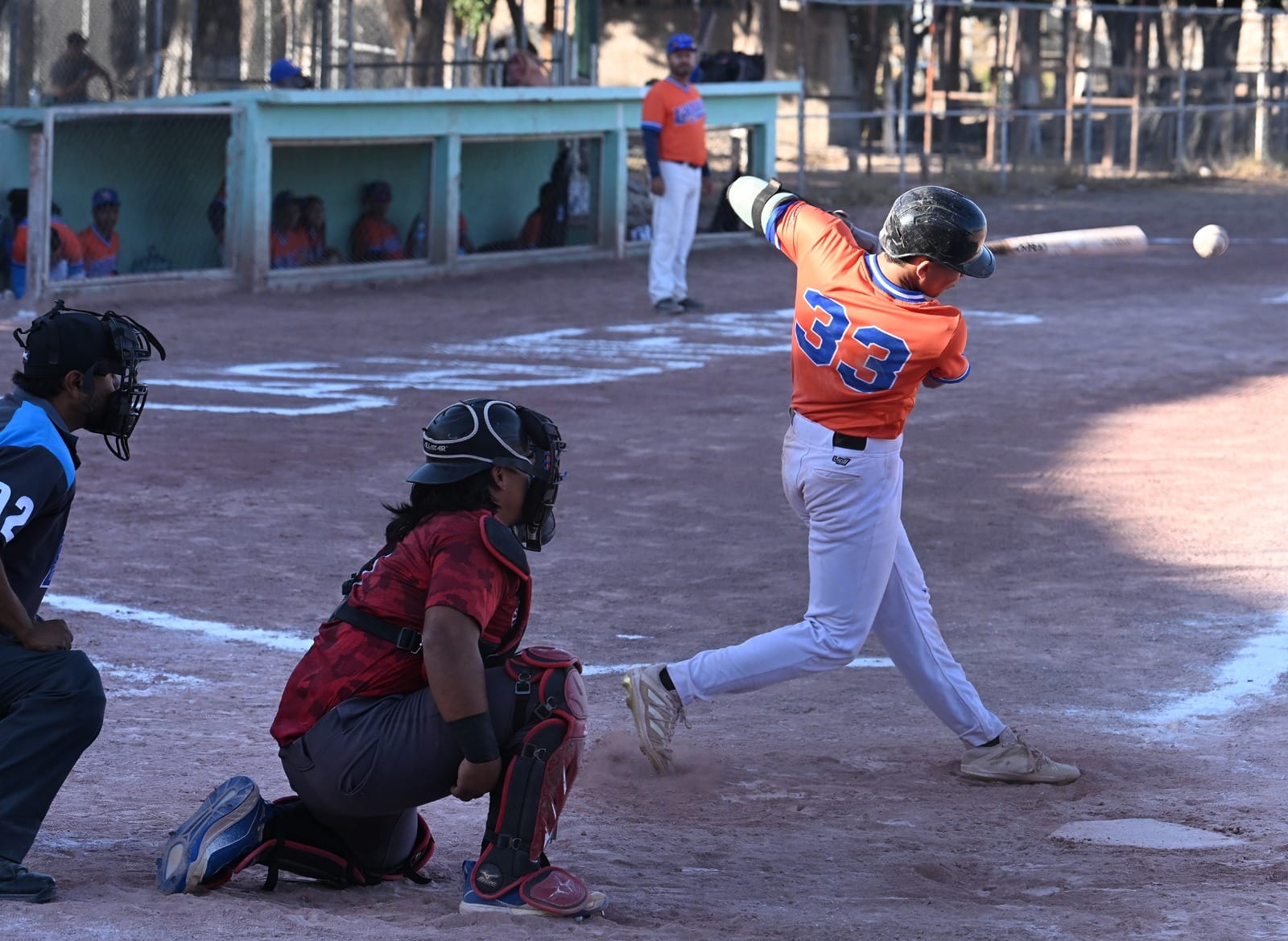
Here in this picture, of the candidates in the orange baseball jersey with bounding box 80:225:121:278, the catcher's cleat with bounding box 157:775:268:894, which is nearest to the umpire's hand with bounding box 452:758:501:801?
the catcher's cleat with bounding box 157:775:268:894

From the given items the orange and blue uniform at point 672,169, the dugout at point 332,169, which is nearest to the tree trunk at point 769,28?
the dugout at point 332,169

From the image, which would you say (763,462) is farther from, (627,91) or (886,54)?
(886,54)

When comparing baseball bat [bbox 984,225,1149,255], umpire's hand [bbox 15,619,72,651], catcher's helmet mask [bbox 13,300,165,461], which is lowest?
umpire's hand [bbox 15,619,72,651]

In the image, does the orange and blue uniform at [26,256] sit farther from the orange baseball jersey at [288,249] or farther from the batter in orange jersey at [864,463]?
the batter in orange jersey at [864,463]

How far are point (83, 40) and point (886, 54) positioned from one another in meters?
20.0

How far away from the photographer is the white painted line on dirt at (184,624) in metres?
6.52

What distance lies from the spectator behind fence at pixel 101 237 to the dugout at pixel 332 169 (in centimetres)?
19

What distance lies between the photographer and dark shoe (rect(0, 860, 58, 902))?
3662mm

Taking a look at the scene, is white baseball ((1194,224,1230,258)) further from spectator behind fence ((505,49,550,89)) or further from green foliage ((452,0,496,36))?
green foliage ((452,0,496,36))

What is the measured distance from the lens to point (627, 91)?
19328mm

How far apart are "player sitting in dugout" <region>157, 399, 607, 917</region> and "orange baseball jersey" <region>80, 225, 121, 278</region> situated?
12043mm

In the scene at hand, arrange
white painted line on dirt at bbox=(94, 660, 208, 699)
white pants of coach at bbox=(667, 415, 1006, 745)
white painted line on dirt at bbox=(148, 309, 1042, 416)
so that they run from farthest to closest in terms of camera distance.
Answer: white painted line on dirt at bbox=(148, 309, 1042, 416) < white painted line on dirt at bbox=(94, 660, 208, 699) < white pants of coach at bbox=(667, 415, 1006, 745)

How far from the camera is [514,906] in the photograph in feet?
12.3

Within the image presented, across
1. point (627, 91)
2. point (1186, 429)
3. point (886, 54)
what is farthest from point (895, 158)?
point (1186, 429)
